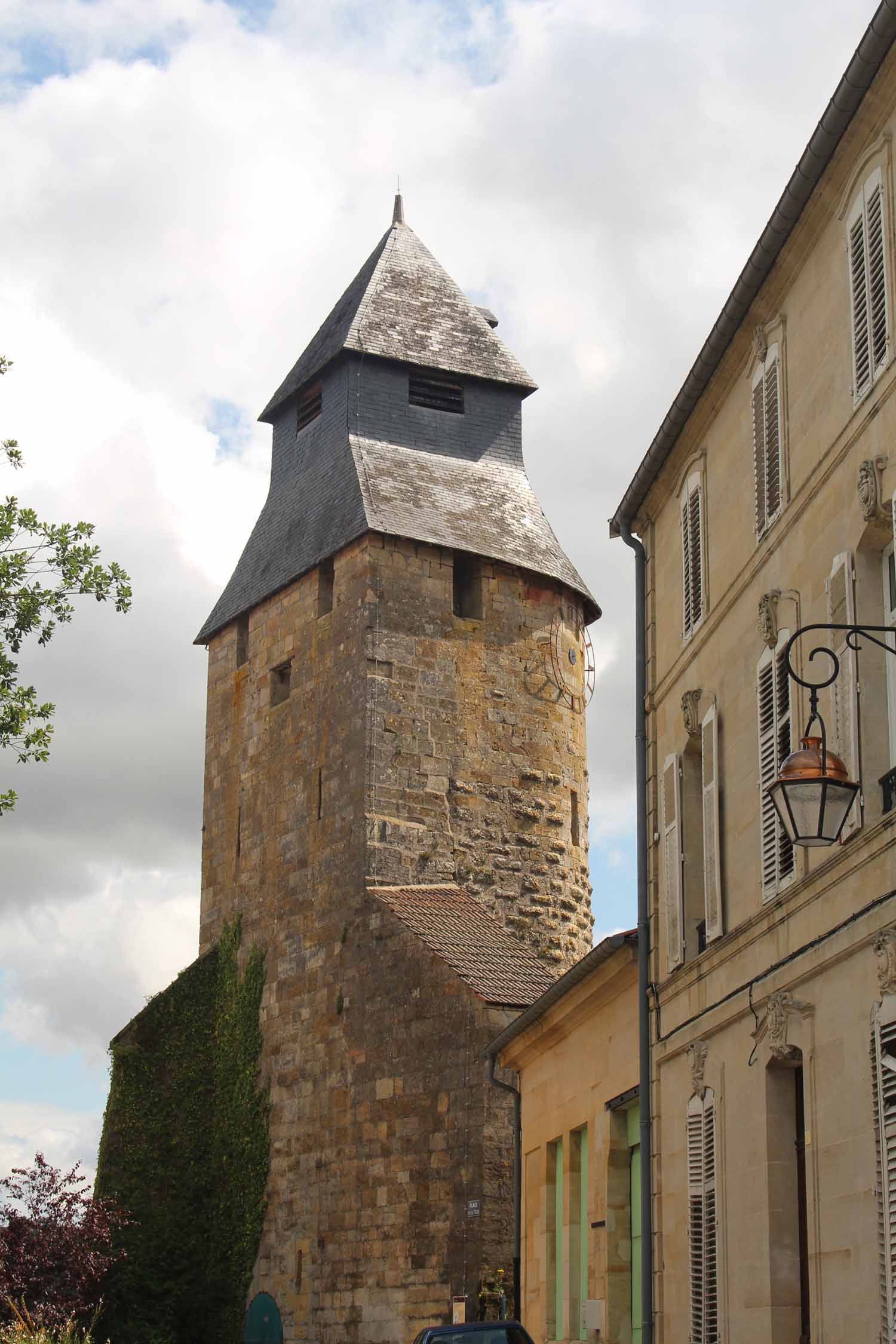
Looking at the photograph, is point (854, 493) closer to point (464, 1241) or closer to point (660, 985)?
point (660, 985)

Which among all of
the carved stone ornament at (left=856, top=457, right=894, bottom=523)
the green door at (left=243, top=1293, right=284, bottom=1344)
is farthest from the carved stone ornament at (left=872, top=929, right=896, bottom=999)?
the green door at (left=243, top=1293, right=284, bottom=1344)

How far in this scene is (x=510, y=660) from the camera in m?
25.4

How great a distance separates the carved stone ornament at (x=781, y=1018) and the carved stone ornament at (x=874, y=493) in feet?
8.15

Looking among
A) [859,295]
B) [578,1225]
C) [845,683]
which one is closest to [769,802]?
[845,683]

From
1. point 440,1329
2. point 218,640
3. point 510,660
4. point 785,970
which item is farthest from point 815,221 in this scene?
point 218,640

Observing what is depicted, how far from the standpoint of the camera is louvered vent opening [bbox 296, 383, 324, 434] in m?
28.0

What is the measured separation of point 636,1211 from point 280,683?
13861 mm

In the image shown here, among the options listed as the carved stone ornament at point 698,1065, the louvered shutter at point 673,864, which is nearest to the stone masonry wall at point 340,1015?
the louvered shutter at point 673,864

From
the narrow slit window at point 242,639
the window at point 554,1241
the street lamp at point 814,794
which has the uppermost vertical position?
the narrow slit window at point 242,639

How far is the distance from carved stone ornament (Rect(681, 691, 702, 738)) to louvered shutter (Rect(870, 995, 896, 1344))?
13.7 feet

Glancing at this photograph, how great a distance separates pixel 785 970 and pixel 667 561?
4696 millimetres

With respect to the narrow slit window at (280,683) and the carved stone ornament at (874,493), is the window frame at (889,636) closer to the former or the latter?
the carved stone ornament at (874,493)

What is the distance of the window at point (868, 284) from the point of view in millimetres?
9055

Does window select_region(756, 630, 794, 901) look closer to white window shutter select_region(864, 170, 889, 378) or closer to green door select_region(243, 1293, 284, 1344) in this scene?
white window shutter select_region(864, 170, 889, 378)
